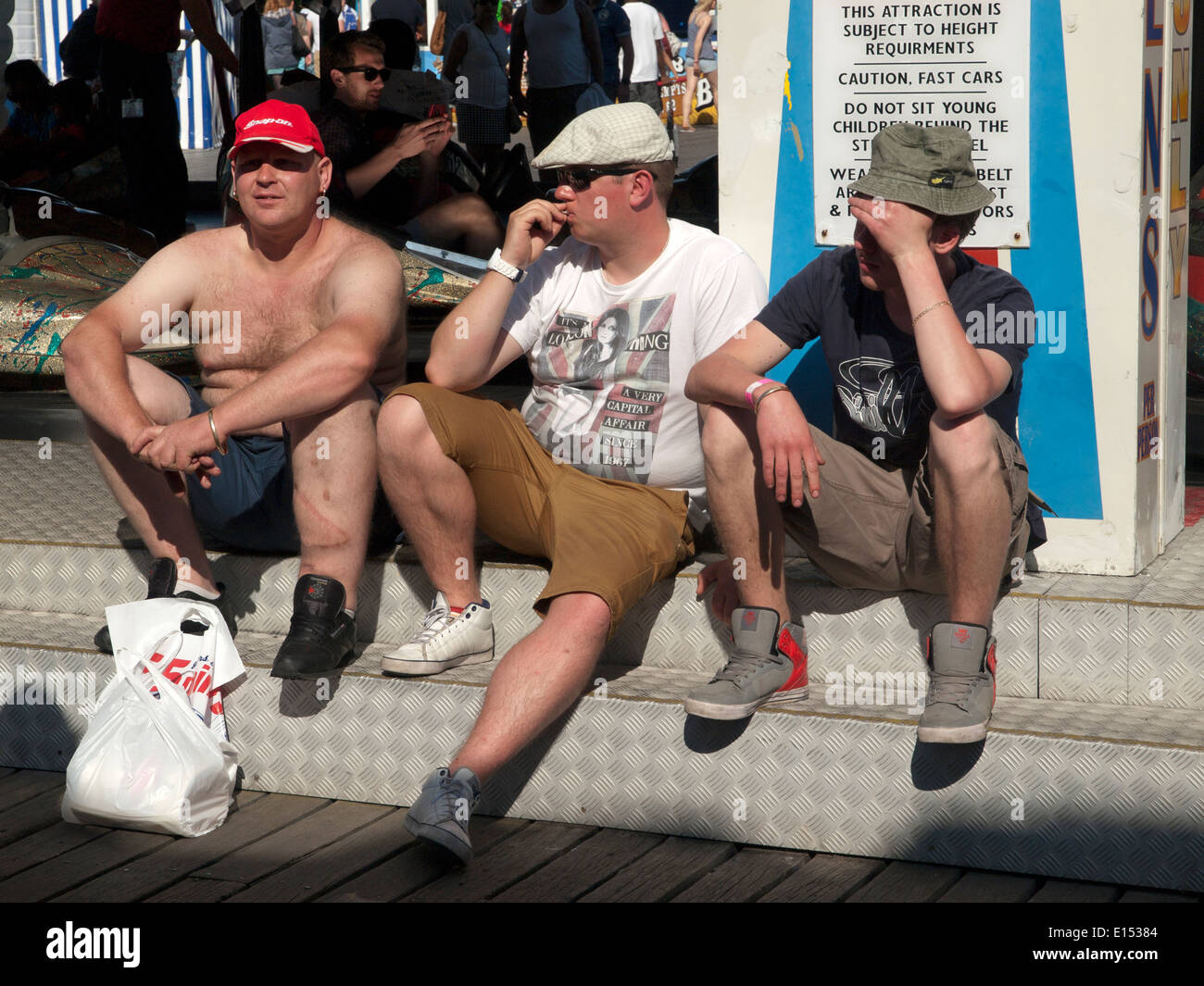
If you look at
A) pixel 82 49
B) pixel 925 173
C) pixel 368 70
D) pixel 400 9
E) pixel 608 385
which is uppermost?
pixel 400 9

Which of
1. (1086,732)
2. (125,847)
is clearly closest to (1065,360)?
(1086,732)

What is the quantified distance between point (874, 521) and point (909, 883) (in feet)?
2.31

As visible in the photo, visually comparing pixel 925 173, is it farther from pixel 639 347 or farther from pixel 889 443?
pixel 639 347

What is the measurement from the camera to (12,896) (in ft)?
8.91

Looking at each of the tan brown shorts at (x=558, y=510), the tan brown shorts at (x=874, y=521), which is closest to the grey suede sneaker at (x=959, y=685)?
the tan brown shorts at (x=874, y=521)

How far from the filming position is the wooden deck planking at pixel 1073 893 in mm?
2619

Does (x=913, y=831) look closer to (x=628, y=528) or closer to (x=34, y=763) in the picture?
(x=628, y=528)

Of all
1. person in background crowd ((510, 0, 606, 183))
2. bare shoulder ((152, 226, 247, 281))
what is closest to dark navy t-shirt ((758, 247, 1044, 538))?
bare shoulder ((152, 226, 247, 281))

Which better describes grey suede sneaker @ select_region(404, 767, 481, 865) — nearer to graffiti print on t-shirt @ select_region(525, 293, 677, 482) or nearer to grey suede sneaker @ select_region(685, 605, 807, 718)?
grey suede sneaker @ select_region(685, 605, 807, 718)

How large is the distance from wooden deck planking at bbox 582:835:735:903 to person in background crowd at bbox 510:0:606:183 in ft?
24.2

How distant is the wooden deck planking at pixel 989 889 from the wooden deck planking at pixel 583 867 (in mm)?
586

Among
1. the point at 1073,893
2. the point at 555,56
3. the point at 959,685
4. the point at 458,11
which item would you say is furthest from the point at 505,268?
the point at 458,11

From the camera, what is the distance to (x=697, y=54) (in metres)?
18.7

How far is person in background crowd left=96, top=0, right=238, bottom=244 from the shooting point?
739 cm
